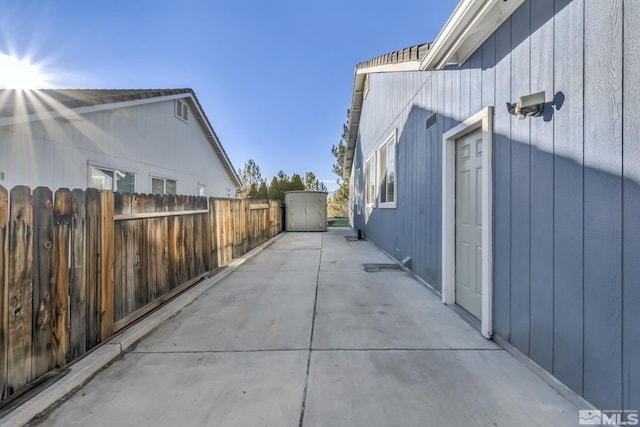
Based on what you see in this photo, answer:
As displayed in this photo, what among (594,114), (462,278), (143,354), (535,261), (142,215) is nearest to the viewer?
(594,114)

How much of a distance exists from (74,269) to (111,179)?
579 centimetres

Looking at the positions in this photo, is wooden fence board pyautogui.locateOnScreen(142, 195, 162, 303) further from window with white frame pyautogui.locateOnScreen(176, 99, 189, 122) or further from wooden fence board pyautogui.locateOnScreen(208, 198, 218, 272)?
window with white frame pyautogui.locateOnScreen(176, 99, 189, 122)

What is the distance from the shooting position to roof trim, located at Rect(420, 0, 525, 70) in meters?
2.31

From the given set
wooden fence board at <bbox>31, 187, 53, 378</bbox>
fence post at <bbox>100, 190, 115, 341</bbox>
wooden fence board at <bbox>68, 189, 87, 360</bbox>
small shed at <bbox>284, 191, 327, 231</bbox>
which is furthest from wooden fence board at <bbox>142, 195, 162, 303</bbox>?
small shed at <bbox>284, 191, 327, 231</bbox>

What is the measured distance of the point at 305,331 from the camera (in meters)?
2.82

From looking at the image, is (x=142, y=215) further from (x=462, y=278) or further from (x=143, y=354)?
(x=462, y=278)

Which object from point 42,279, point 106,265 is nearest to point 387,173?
point 106,265

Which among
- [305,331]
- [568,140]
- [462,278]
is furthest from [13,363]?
[462,278]

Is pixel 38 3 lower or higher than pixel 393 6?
lower

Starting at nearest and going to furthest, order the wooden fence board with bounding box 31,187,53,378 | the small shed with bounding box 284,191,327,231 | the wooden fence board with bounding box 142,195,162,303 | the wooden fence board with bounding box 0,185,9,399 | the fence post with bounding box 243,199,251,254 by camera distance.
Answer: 1. the wooden fence board with bounding box 0,185,9,399
2. the wooden fence board with bounding box 31,187,53,378
3. the wooden fence board with bounding box 142,195,162,303
4. the fence post with bounding box 243,199,251,254
5. the small shed with bounding box 284,191,327,231

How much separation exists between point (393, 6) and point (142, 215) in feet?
26.5

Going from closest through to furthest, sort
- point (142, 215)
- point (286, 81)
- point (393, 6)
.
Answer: point (142, 215) → point (393, 6) → point (286, 81)

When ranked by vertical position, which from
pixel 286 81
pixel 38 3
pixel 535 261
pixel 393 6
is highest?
pixel 286 81

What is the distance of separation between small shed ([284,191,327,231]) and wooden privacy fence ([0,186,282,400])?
31.2 feet
